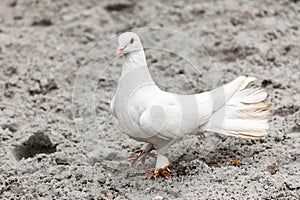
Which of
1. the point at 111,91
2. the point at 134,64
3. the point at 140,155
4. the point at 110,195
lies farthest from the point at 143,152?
the point at 111,91

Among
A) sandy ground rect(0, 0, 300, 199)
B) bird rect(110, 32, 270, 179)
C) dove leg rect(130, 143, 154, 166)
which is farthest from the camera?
dove leg rect(130, 143, 154, 166)

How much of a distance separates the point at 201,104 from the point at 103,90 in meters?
1.08

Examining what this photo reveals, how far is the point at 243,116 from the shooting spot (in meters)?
2.70

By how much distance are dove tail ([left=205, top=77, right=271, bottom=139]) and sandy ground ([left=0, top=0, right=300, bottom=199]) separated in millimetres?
155

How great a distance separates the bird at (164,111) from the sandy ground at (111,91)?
16 cm

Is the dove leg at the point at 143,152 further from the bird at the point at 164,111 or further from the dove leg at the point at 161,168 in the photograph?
the dove leg at the point at 161,168

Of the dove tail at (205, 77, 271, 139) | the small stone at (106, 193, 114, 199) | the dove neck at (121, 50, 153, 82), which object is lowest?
the small stone at (106, 193, 114, 199)

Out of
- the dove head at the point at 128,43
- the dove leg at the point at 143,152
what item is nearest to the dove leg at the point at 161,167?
the dove leg at the point at 143,152

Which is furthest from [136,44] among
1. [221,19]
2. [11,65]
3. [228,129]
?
[221,19]

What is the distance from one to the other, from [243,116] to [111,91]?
3.55 ft

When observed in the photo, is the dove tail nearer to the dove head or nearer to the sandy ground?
the sandy ground

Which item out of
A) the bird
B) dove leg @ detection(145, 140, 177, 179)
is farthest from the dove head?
dove leg @ detection(145, 140, 177, 179)

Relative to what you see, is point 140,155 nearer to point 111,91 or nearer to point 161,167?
point 161,167

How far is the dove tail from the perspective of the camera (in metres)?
2.64
